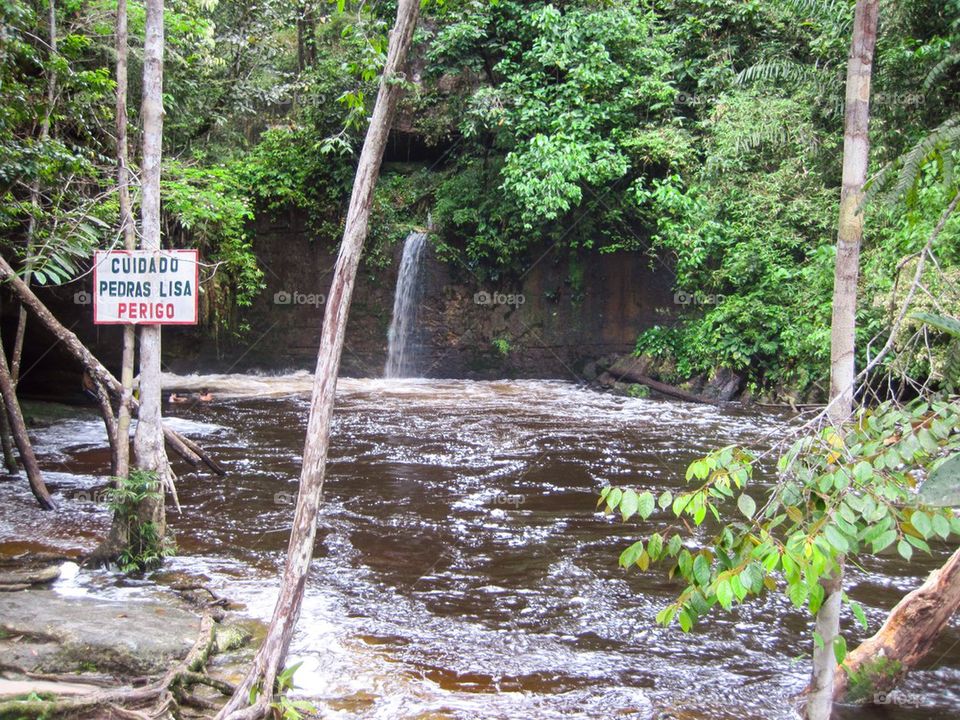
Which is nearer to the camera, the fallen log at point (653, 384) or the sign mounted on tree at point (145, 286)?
the sign mounted on tree at point (145, 286)

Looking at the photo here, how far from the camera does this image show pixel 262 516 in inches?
320

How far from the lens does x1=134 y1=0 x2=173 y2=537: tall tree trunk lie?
6.21 metres

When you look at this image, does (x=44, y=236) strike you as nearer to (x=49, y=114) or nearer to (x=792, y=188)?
(x=49, y=114)

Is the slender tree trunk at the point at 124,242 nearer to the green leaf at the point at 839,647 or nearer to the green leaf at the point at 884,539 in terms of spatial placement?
the green leaf at the point at 839,647

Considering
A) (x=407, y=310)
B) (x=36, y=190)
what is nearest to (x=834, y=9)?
(x=407, y=310)

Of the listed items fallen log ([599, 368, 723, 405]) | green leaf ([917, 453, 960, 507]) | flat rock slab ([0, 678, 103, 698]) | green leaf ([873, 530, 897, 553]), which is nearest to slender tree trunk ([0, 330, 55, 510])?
flat rock slab ([0, 678, 103, 698])

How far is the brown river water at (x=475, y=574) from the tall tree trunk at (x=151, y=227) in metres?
0.83

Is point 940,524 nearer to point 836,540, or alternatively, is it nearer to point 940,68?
point 836,540

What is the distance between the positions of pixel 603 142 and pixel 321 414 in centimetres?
1260

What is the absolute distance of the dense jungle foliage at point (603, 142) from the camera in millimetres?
10930

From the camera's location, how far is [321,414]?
167 inches

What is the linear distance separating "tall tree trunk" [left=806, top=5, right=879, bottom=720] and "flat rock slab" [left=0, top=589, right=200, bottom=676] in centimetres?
340

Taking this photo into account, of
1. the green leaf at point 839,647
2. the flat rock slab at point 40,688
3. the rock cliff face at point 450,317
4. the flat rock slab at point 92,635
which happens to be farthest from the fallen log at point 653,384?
the flat rock slab at point 40,688

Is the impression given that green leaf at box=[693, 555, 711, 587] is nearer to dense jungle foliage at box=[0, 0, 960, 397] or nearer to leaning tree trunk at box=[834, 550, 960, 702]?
leaning tree trunk at box=[834, 550, 960, 702]
